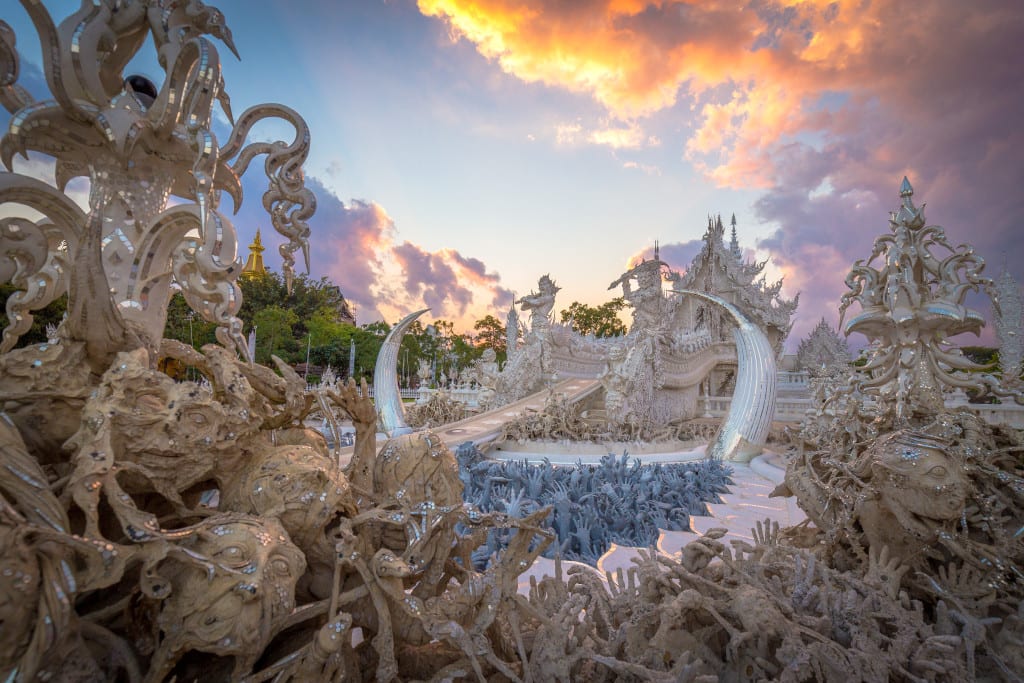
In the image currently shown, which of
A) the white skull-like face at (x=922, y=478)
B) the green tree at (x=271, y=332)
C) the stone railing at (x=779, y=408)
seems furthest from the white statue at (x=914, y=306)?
the green tree at (x=271, y=332)

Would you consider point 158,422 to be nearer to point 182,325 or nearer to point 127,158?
point 127,158

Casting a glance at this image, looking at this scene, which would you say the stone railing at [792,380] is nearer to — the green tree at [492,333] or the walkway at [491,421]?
the walkway at [491,421]

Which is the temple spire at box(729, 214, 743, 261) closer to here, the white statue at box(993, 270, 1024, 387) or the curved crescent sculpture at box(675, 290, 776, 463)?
the white statue at box(993, 270, 1024, 387)

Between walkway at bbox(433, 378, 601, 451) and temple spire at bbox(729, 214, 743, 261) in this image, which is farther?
temple spire at bbox(729, 214, 743, 261)

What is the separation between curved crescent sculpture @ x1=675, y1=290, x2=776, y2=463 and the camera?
7.92 meters

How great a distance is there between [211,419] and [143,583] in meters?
0.36

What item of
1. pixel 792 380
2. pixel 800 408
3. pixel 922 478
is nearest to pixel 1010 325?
pixel 792 380

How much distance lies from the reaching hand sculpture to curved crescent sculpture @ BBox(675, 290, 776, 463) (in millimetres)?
7874

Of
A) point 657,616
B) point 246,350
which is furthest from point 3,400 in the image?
point 657,616

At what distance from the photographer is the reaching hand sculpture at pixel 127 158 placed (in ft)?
6.00

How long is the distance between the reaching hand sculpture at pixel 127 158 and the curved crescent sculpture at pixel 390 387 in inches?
→ 276

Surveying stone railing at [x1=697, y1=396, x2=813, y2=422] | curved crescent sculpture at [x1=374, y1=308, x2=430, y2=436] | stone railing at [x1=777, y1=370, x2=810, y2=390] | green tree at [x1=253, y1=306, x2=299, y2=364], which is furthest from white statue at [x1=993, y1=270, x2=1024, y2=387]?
green tree at [x1=253, y1=306, x2=299, y2=364]

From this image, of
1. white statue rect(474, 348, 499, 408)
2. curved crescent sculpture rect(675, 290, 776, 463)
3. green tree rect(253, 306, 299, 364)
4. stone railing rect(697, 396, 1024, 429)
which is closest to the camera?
curved crescent sculpture rect(675, 290, 776, 463)

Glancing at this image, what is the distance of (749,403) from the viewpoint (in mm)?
8227
